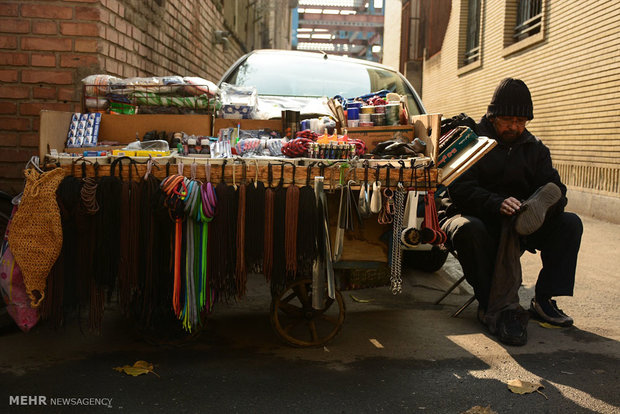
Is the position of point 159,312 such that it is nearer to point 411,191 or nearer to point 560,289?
point 411,191

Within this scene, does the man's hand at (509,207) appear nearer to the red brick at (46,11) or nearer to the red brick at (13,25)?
the red brick at (46,11)

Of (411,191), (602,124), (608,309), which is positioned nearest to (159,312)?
(411,191)

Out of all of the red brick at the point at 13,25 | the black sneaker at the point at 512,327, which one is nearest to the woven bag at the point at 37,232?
the red brick at the point at 13,25

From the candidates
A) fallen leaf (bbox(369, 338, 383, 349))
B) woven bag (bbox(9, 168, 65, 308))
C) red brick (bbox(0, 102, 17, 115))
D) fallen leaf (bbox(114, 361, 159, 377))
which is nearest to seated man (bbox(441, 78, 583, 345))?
fallen leaf (bbox(369, 338, 383, 349))

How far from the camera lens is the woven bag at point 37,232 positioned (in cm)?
301

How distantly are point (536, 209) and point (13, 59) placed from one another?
3.78m

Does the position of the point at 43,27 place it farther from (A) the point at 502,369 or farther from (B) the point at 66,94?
(A) the point at 502,369

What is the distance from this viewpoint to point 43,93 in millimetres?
4598

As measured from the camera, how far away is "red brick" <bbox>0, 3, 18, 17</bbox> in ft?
14.7

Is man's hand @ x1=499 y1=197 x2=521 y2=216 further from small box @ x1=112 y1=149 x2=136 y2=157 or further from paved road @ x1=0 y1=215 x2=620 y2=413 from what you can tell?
small box @ x1=112 y1=149 x2=136 y2=157

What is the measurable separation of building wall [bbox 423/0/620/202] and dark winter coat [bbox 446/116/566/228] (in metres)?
5.13

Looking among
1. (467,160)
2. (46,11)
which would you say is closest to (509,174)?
(467,160)

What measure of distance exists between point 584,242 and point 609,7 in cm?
370

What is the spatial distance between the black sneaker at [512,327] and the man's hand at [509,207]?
612 mm
